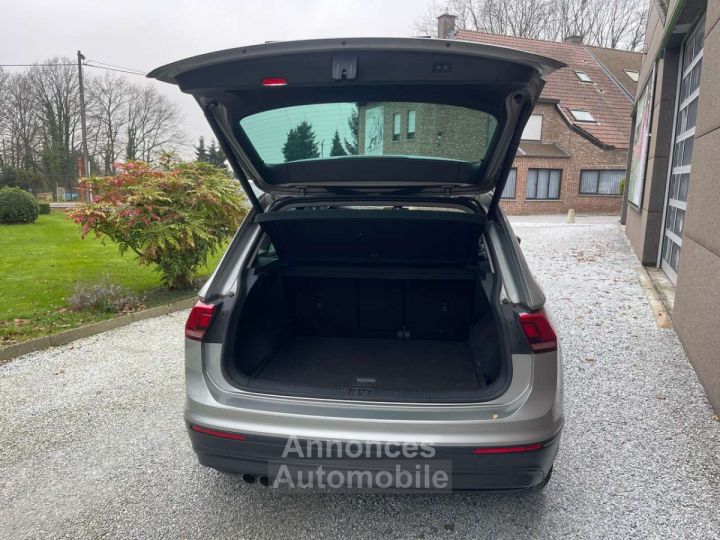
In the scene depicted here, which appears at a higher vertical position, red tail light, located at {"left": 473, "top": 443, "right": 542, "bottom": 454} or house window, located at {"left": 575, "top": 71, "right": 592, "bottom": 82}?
house window, located at {"left": 575, "top": 71, "right": 592, "bottom": 82}

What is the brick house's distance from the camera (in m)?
22.0

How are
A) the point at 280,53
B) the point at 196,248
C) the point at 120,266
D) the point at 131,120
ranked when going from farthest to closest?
the point at 131,120 < the point at 120,266 < the point at 196,248 < the point at 280,53

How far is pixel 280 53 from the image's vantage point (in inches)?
70.8

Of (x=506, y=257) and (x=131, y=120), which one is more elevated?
(x=131, y=120)

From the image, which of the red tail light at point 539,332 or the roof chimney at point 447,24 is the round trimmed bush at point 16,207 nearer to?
the red tail light at point 539,332

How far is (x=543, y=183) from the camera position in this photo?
22375 millimetres

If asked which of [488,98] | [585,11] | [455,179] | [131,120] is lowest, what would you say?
[455,179]

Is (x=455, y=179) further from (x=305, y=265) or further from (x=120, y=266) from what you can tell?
(x=120, y=266)

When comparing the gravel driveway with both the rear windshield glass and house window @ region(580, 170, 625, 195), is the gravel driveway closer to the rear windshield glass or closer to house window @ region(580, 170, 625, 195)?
the rear windshield glass

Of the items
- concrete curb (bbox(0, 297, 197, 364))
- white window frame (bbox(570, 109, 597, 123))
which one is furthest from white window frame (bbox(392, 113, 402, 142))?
white window frame (bbox(570, 109, 597, 123))

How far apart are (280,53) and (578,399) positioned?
295 cm

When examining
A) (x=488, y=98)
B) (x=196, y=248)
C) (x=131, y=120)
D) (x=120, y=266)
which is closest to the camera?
(x=488, y=98)

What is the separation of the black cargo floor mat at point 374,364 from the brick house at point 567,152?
1976 centimetres

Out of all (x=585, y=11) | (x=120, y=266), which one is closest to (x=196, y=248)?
(x=120, y=266)
